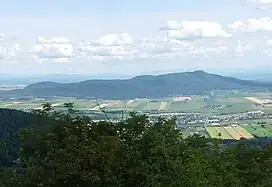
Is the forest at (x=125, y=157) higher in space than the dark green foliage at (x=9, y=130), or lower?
higher

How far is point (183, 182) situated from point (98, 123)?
5.89 meters

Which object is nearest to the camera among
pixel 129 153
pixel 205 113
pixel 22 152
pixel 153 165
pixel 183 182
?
pixel 183 182

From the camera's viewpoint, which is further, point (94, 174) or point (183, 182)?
point (94, 174)

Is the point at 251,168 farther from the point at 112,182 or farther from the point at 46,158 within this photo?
the point at 46,158

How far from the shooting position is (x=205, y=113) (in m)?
120

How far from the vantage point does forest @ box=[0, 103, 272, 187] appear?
16.8m

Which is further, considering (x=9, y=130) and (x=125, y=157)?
(x=9, y=130)

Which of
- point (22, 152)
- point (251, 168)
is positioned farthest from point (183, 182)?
point (22, 152)

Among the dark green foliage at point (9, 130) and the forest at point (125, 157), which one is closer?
the forest at point (125, 157)

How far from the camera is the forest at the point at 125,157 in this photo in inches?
662

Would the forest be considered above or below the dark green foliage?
above

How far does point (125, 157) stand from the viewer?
60.8 ft

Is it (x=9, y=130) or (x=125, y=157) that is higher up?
(x=125, y=157)

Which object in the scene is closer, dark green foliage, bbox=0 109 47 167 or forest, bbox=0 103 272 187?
forest, bbox=0 103 272 187
